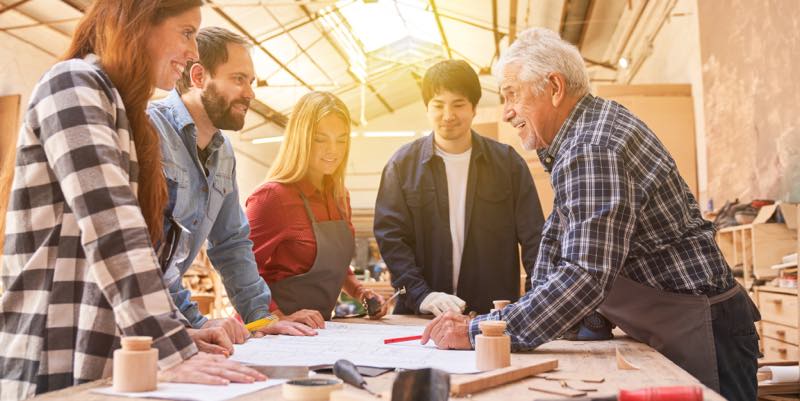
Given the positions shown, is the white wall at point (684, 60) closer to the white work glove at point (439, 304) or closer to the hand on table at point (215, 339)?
→ the white work glove at point (439, 304)

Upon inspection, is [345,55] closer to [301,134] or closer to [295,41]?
[295,41]

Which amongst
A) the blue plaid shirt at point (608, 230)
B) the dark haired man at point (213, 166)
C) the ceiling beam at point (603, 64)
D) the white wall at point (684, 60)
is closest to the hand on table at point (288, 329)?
the dark haired man at point (213, 166)

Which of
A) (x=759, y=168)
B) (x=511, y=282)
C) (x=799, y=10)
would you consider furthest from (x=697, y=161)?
(x=511, y=282)

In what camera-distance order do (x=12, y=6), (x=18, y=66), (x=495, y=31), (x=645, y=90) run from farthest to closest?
(x=495, y=31) → (x=18, y=66) → (x=12, y=6) → (x=645, y=90)

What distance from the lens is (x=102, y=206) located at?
43.7 inches

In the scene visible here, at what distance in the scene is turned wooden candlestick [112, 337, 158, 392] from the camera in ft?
3.29

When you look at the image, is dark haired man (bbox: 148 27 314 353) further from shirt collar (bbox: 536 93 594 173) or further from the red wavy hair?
shirt collar (bbox: 536 93 594 173)

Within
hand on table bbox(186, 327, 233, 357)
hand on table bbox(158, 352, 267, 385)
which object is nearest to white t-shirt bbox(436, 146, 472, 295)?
hand on table bbox(186, 327, 233, 357)

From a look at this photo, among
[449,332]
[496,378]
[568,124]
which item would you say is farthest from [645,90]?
[496,378]

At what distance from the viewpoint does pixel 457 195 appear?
8.97 feet

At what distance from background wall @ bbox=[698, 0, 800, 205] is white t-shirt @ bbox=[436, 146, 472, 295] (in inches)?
94.9

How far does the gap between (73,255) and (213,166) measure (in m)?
0.94

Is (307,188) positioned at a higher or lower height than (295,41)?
lower

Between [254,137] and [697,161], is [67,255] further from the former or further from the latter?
[254,137]
